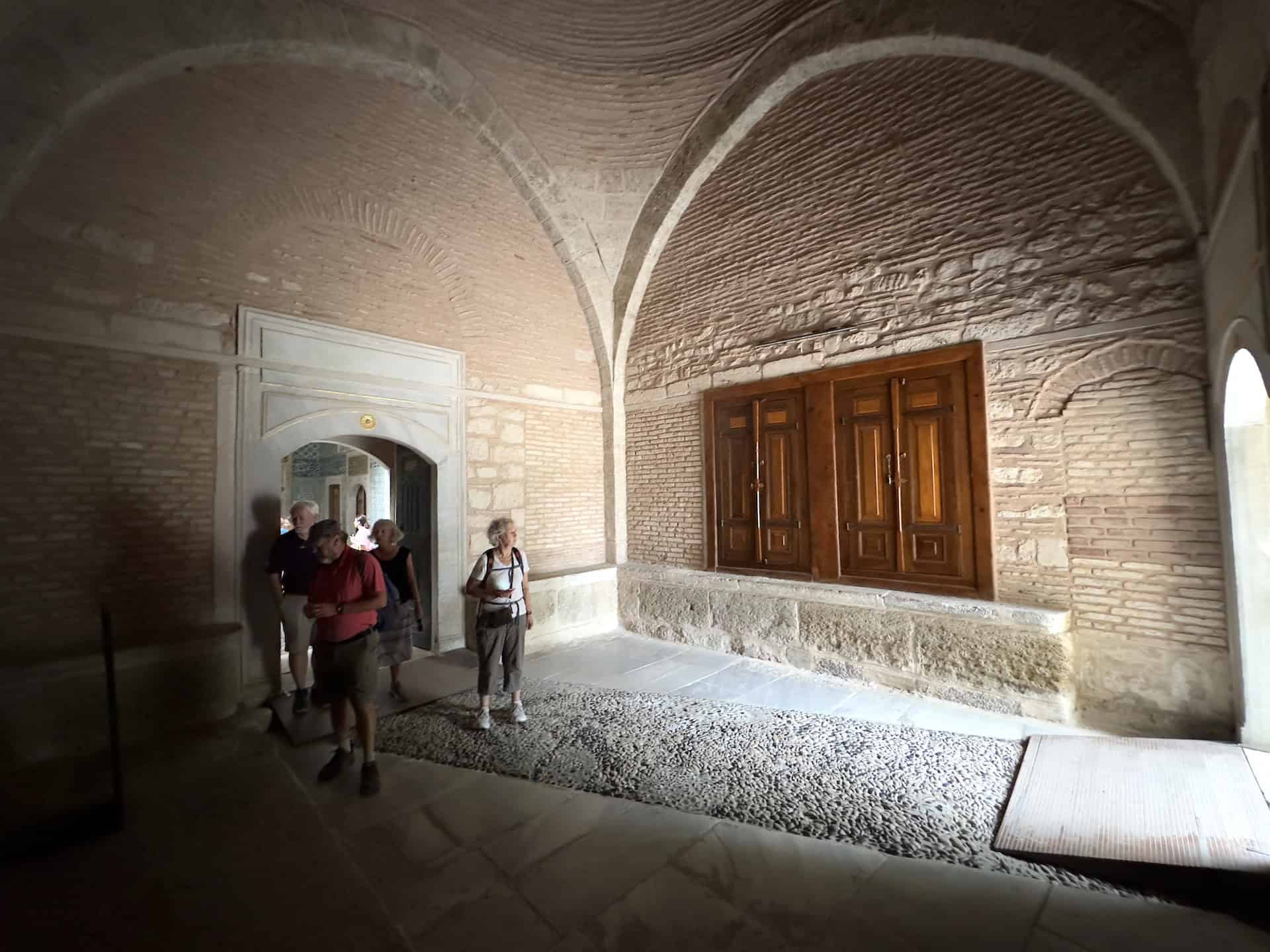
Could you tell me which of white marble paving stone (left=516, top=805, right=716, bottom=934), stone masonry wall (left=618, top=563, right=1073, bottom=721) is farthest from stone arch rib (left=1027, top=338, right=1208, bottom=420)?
white marble paving stone (left=516, top=805, right=716, bottom=934)

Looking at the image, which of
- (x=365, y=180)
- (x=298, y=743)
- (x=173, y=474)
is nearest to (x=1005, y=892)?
(x=298, y=743)

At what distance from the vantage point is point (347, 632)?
127 inches

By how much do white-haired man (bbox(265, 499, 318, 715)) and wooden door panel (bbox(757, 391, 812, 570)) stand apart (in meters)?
4.45

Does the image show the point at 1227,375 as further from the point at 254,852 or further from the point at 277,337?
the point at 277,337

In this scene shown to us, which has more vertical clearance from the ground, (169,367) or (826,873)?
(169,367)

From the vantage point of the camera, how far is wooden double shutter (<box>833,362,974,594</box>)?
4844 millimetres

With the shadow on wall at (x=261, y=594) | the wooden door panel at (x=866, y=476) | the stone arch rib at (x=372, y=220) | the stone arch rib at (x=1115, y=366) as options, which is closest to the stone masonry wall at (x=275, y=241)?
the stone arch rib at (x=372, y=220)

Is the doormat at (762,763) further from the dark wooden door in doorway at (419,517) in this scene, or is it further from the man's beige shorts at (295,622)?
the dark wooden door in doorway at (419,517)

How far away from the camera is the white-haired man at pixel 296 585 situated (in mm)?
4320

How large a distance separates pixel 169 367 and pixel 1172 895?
6.98m

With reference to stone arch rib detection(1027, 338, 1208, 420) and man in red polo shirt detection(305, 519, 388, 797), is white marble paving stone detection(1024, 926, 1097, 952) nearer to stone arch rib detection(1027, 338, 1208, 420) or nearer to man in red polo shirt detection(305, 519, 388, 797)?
man in red polo shirt detection(305, 519, 388, 797)

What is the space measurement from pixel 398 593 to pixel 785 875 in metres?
3.50

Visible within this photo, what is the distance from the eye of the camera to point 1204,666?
376 cm

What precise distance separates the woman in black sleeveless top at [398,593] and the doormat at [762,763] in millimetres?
533
